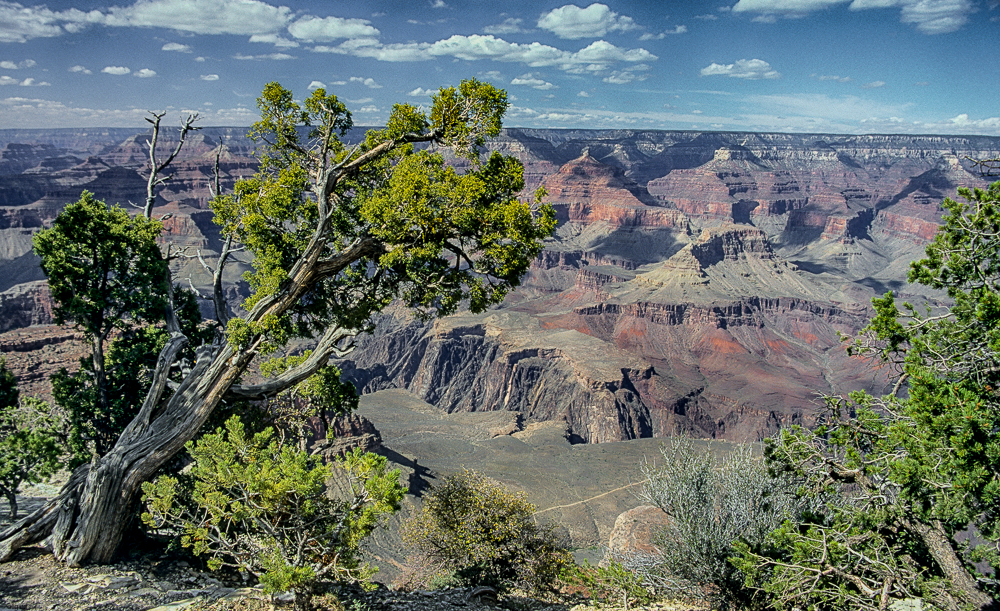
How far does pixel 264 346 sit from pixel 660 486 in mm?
11713

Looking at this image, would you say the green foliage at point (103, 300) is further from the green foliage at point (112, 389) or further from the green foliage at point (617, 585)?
the green foliage at point (617, 585)

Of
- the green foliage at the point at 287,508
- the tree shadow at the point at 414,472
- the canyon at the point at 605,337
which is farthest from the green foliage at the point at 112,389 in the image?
the canyon at the point at 605,337

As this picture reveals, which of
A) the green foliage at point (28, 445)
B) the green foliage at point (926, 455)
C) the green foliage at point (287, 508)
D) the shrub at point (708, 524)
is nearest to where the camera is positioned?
the green foliage at point (926, 455)

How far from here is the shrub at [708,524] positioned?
14.8m

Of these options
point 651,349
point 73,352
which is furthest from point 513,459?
point 651,349

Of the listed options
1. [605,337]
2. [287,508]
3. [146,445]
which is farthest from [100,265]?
[605,337]

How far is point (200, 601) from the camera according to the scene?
36.6ft

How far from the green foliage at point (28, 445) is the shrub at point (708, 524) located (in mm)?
14616

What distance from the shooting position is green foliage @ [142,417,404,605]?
956 cm

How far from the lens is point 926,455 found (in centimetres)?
898

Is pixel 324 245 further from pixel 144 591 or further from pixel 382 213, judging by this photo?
pixel 144 591

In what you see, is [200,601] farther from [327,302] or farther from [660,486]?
[660,486]

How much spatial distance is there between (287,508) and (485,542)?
10.8 meters

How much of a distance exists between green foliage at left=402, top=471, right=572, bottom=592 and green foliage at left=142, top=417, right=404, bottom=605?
29.5ft
